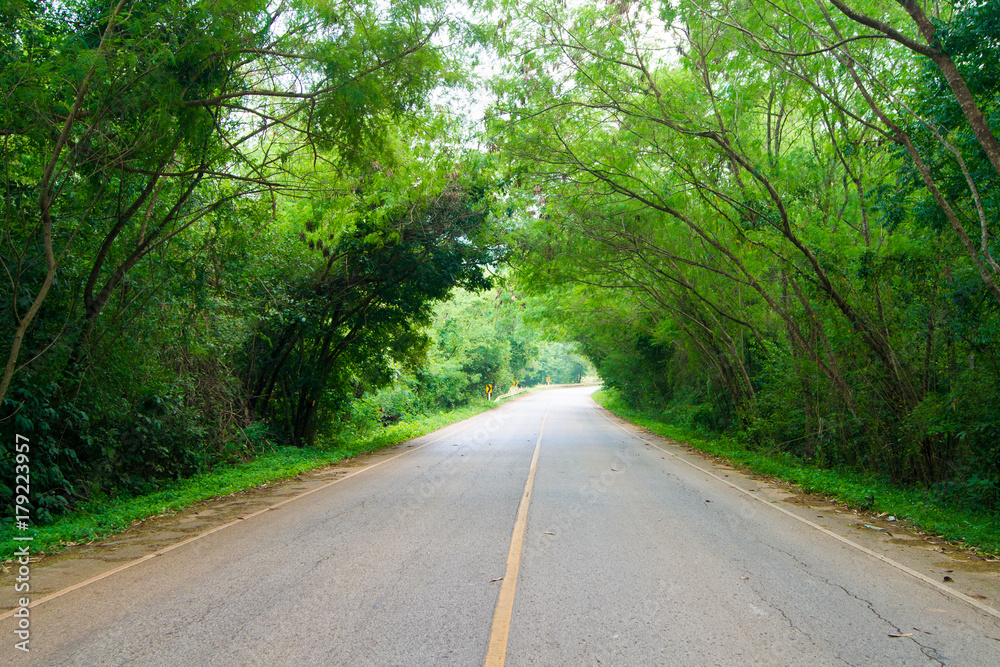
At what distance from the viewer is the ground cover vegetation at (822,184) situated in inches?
292

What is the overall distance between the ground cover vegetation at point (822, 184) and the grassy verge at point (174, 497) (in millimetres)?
7804

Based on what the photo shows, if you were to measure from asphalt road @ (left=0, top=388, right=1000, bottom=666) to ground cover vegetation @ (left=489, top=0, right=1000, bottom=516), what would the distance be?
3.88 meters

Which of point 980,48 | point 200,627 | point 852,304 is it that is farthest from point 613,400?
Answer: point 200,627

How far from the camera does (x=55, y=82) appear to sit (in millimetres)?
5879

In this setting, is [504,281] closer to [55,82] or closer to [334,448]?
[334,448]

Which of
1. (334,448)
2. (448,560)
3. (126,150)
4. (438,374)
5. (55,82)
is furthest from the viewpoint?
(438,374)

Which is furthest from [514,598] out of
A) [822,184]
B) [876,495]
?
[822,184]

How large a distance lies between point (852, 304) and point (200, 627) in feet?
35.3

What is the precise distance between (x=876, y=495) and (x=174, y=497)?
1086cm

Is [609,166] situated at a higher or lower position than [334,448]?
higher

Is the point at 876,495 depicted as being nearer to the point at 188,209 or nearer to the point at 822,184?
the point at 822,184
